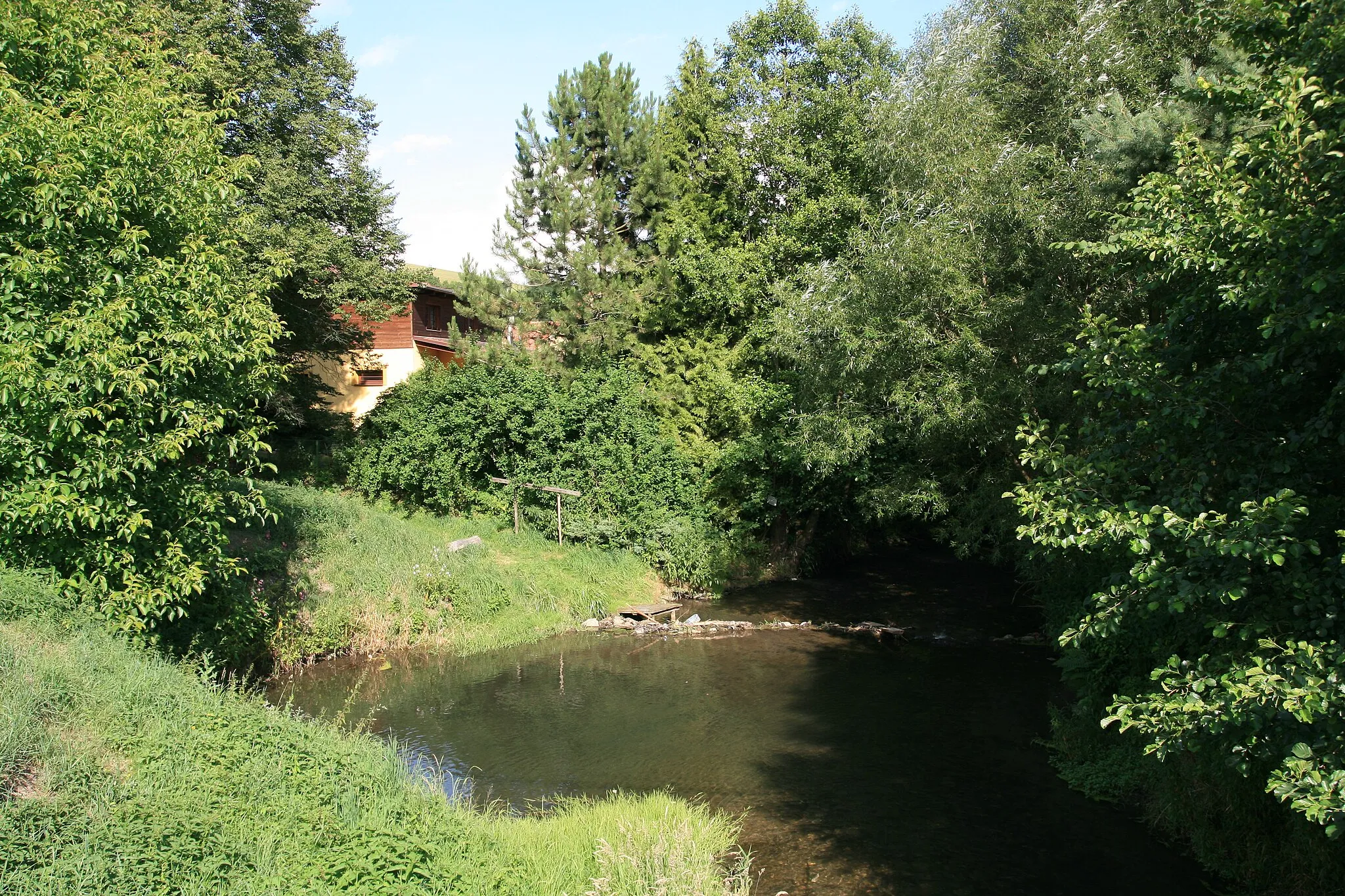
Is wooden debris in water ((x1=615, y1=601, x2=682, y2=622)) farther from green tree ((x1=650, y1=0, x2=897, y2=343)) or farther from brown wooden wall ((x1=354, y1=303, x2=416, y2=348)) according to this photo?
brown wooden wall ((x1=354, y1=303, x2=416, y2=348))

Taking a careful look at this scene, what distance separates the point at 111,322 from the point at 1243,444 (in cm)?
1116

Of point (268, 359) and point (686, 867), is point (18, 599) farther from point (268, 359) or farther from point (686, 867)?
point (268, 359)

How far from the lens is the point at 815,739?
42.0 feet

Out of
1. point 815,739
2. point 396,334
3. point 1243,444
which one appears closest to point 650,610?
point 815,739

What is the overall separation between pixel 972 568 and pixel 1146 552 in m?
21.4

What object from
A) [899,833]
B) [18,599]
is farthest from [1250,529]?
[18,599]

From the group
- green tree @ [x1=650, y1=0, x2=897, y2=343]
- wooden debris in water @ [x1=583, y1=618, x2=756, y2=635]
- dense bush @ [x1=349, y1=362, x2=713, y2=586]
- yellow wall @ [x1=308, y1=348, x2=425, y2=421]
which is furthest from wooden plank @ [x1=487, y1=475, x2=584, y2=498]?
yellow wall @ [x1=308, y1=348, x2=425, y2=421]

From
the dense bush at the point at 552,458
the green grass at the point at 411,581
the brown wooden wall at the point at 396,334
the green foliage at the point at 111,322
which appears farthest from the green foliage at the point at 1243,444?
the brown wooden wall at the point at 396,334

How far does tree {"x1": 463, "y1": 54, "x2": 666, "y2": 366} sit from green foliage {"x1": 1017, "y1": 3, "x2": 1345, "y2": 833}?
59.9 feet

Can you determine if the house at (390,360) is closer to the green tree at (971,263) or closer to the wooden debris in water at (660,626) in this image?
the wooden debris in water at (660,626)

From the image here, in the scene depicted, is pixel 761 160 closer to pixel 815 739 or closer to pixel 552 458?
pixel 552 458

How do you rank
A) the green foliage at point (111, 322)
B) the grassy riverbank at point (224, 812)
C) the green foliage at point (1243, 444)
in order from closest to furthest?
the green foliage at point (1243, 444) < the grassy riverbank at point (224, 812) < the green foliage at point (111, 322)

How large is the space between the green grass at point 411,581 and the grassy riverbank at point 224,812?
725 centimetres

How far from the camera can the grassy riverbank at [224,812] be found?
6.13 meters
